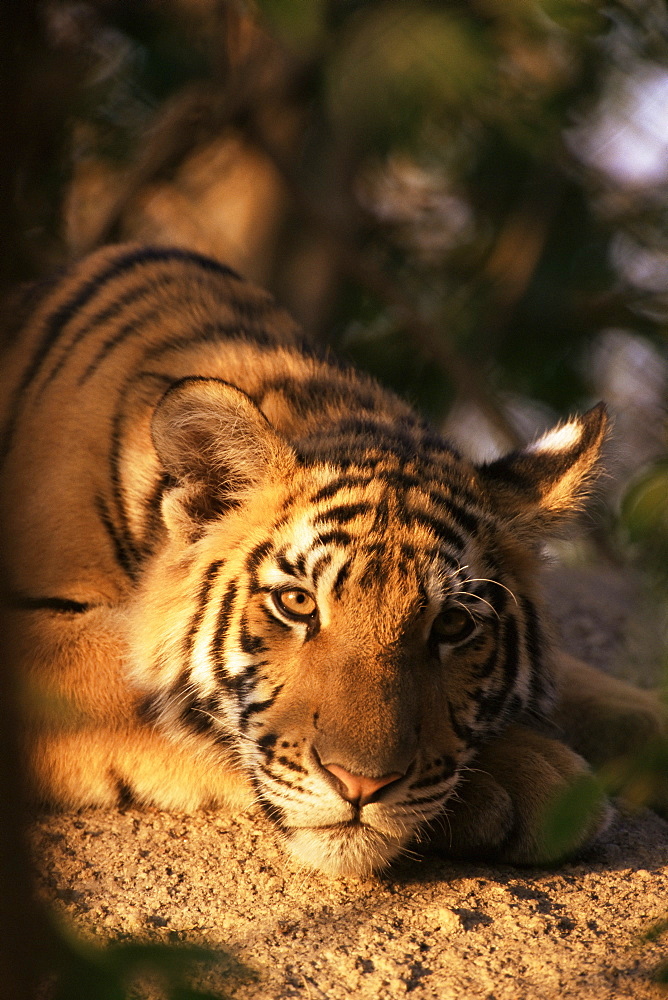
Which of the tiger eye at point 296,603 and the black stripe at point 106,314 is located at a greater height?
the black stripe at point 106,314

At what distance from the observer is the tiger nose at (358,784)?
178cm

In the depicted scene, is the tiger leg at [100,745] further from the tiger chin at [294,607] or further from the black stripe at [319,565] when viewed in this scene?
the black stripe at [319,565]

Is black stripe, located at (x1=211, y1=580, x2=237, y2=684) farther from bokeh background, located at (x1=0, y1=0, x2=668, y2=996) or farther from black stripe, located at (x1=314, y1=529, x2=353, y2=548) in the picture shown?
bokeh background, located at (x1=0, y1=0, x2=668, y2=996)

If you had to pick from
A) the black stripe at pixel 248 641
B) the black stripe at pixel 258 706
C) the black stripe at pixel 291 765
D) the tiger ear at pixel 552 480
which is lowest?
the black stripe at pixel 291 765

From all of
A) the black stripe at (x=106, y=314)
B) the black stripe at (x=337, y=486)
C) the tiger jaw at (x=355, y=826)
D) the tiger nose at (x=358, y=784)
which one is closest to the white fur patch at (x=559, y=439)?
the black stripe at (x=337, y=486)

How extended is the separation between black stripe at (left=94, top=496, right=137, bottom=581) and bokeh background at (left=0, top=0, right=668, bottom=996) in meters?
0.64

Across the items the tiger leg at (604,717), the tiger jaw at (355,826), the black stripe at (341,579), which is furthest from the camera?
the tiger leg at (604,717)

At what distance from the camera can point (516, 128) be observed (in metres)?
1.45

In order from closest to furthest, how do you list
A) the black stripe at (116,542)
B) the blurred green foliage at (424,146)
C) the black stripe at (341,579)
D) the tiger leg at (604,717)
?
the blurred green foliage at (424,146)
the black stripe at (341,579)
the black stripe at (116,542)
the tiger leg at (604,717)

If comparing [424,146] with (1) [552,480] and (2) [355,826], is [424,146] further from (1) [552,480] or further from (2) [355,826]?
(2) [355,826]

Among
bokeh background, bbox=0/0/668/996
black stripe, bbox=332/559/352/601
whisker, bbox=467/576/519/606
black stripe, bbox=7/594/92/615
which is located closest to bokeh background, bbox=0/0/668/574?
bokeh background, bbox=0/0/668/996

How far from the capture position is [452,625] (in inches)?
81.7

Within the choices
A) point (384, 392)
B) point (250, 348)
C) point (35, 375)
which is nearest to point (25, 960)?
point (250, 348)

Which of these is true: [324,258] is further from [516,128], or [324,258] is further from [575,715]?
[516,128]
